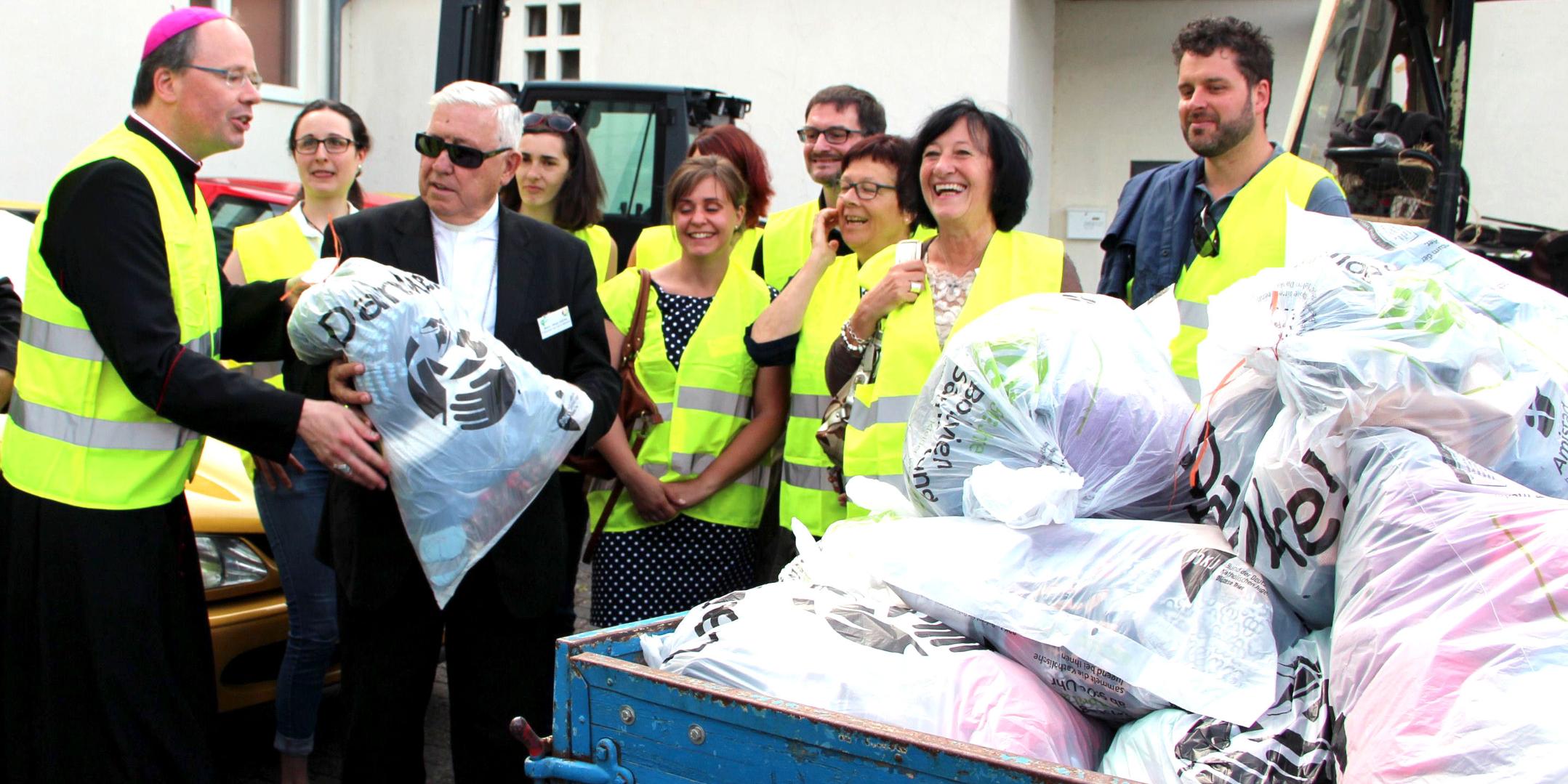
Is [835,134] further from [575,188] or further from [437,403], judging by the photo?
[437,403]

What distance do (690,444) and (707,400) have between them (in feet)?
0.45

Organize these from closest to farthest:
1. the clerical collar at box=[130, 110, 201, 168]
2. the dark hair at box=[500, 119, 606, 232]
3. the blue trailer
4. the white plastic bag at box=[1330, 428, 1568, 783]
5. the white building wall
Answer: the white plastic bag at box=[1330, 428, 1568, 783]
the blue trailer
the clerical collar at box=[130, 110, 201, 168]
the dark hair at box=[500, 119, 606, 232]
the white building wall

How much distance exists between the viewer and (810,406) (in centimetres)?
338

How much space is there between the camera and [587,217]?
14.2 feet

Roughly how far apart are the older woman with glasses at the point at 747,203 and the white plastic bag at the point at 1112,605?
236 cm

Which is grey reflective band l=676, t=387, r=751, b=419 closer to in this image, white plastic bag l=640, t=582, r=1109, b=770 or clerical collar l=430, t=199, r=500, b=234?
clerical collar l=430, t=199, r=500, b=234

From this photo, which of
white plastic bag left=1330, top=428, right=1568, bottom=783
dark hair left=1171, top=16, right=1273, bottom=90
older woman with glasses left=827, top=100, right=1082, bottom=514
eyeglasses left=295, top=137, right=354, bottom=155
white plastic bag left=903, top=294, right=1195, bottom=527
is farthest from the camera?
eyeglasses left=295, top=137, right=354, bottom=155

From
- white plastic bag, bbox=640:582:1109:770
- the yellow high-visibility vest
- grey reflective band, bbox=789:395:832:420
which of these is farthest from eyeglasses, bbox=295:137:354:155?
white plastic bag, bbox=640:582:1109:770

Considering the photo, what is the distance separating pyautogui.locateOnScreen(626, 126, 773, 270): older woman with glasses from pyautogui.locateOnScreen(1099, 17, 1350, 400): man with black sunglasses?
1.41m

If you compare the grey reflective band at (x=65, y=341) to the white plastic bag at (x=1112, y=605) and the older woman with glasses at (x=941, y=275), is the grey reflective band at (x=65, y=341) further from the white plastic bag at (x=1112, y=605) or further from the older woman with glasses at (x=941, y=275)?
the white plastic bag at (x=1112, y=605)

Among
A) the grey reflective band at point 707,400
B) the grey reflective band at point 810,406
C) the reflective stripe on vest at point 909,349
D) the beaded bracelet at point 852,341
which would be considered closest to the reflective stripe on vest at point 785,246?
the grey reflective band at point 707,400

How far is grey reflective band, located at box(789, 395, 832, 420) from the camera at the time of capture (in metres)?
3.35

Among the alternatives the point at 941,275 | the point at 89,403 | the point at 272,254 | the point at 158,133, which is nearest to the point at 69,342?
the point at 89,403

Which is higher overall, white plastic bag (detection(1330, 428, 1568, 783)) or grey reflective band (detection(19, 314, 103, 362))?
grey reflective band (detection(19, 314, 103, 362))
